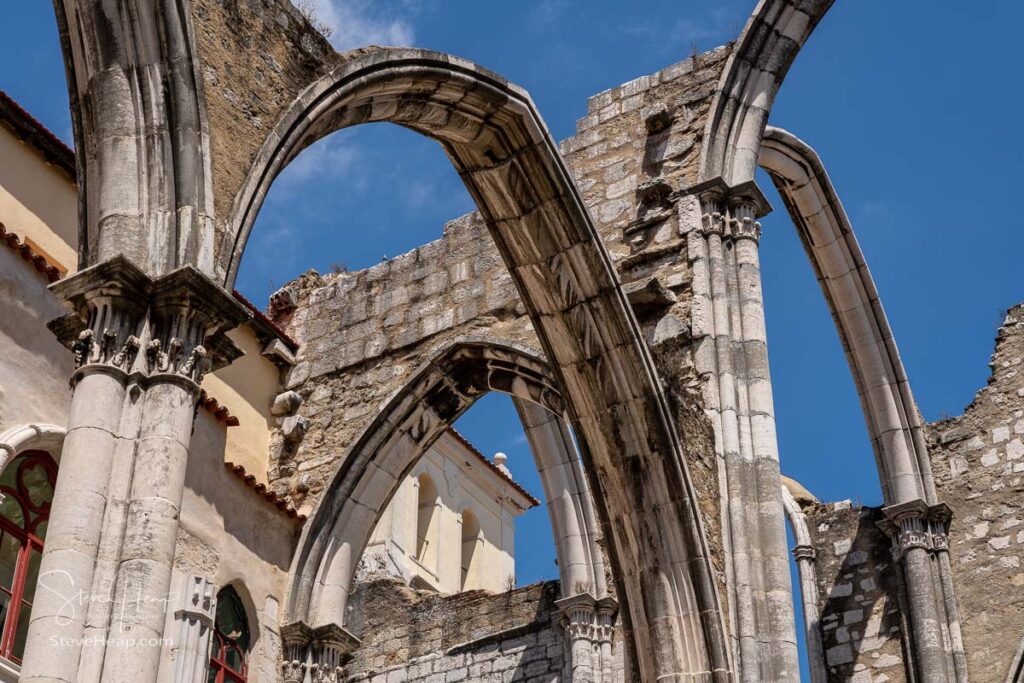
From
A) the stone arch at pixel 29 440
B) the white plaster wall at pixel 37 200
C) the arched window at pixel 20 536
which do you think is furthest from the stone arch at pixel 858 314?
the arched window at pixel 20 536

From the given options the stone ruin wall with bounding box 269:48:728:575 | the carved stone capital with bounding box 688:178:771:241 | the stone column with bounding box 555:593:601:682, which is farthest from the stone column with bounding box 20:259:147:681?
the stone column with bounding box 555:593:601:682

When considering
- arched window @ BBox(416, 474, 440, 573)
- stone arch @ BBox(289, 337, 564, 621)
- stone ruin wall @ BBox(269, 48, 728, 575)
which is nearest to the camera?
stone ruin wall @ BBox(269, 48, 728, 575)

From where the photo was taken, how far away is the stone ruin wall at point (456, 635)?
1222 cm

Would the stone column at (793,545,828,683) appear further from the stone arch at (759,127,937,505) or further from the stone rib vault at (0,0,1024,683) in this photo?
the stone arch at (759,127,937,505)

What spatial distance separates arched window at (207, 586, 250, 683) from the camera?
977cm

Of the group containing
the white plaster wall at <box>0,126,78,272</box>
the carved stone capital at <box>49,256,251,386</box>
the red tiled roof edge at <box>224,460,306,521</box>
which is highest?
the white plaster wall at <box>0,126,78,272</box>

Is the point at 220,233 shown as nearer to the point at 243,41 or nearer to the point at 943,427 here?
the point at 243,41

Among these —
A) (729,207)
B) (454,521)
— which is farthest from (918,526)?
(454,521)

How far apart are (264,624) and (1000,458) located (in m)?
5.41

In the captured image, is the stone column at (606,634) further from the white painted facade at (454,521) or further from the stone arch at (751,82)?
the white painted facade at (454,521)

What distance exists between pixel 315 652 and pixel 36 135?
3642 mm

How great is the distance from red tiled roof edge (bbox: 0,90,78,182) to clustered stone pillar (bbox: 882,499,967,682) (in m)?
5.99

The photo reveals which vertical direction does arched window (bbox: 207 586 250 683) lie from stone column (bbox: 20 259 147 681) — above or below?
above

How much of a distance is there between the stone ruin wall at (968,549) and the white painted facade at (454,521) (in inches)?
253
